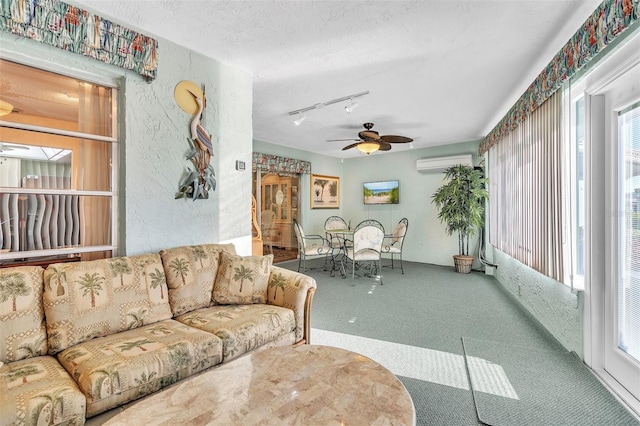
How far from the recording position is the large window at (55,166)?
1.82 meters

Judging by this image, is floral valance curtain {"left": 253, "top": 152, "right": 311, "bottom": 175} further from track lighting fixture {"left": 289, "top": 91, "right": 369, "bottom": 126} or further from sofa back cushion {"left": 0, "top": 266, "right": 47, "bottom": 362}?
sofa back cushion {"left": 0, "top": 266, "right": 47, "bottom": 362}

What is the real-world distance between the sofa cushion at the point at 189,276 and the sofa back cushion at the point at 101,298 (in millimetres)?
59

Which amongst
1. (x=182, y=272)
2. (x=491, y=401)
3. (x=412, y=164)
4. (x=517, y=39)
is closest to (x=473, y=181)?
(x=412, y=164)

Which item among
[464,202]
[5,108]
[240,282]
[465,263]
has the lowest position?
[465,263]

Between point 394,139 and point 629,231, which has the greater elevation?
point 394,139

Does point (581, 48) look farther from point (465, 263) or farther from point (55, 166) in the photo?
point (465, 263)

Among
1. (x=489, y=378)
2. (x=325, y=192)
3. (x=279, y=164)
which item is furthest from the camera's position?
(x=325, y=192)

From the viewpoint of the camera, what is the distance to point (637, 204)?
1.75m

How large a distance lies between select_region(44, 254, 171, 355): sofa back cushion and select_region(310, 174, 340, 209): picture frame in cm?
496

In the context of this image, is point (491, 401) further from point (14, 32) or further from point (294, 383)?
point (14, 32)

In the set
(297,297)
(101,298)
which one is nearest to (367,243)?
(297,297)

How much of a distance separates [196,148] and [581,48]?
2.92 m

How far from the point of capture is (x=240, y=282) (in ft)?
7.28

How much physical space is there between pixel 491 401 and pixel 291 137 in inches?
188
